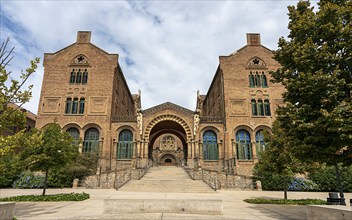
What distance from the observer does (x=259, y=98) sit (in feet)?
101

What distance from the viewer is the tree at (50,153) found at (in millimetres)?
12859

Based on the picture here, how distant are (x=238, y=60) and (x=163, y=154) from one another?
30099 mm

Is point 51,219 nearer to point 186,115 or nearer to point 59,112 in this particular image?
point 186,115

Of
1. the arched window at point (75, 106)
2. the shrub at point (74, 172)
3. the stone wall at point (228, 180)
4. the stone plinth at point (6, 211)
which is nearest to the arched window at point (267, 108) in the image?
the stone wall at point (228, 180)

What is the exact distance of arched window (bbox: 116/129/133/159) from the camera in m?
29.0

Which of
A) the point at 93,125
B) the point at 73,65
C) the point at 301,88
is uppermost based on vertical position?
the point at 73,65

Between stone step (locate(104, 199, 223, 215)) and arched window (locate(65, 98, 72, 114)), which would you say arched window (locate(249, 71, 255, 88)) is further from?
stone step (locate(104, 199, 223, 215))

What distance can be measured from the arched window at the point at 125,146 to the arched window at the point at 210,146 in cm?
941

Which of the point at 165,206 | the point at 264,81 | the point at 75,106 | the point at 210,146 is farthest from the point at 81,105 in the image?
the point at 165,206

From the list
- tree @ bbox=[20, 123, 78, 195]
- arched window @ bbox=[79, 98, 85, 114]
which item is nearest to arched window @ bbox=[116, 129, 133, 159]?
arched window @ bbox=[79, 98, 85, 114]

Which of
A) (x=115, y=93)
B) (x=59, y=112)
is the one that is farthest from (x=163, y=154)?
(x=59, y=112)

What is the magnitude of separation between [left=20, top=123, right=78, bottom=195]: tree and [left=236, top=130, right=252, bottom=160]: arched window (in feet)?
67.7

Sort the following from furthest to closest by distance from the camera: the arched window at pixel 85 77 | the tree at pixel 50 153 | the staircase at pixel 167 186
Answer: the arched window at pixel 85 77, the staircase at pixel 167 186, the tree at pixel 50 153

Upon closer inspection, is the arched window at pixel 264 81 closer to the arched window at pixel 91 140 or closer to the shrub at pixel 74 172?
the arched window at pixel 91 140
